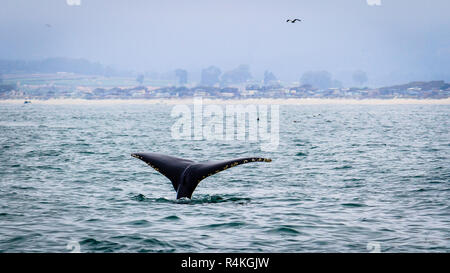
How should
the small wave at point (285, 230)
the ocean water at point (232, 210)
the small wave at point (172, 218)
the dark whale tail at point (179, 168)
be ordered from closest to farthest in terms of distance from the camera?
the ocean water at point (232, 210) → the small wave at point (285, 230) → the dark whale tail at point (179, 168) → the small wave at point (172, 218)

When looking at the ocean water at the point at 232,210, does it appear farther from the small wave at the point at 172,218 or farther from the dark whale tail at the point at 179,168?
the dark whale tail at the point at 179,168

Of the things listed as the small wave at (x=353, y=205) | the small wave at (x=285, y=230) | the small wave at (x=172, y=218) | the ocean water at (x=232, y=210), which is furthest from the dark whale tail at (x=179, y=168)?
the small wave at (x=353, y=205)

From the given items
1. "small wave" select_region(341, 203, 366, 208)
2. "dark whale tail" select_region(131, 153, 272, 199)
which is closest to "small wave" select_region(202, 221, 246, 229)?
"dark whale tail" select_region(131, 153, 272, 199)

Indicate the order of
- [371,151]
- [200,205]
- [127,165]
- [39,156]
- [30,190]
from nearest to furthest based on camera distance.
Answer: [200,205] < [30,190] < [127,165] < [39,156] < [371,151]

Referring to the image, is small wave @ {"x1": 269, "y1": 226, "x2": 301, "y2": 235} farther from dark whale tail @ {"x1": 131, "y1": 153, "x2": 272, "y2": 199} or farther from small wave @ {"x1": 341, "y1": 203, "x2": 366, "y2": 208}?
small wave @ {"x1": 341, "y1": 203, "x2": 366, "y2": 208}

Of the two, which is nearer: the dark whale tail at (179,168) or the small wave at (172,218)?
the dark whale tail at (179,168)

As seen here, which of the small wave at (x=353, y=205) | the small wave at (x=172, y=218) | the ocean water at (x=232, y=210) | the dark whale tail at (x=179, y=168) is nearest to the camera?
the ocean water at (x=232, y=210)

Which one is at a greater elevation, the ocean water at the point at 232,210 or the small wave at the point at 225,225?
the small wave at the point at 225,225

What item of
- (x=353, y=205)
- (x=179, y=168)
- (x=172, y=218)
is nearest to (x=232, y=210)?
(x=172, y=218)

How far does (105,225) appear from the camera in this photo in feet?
41.1
